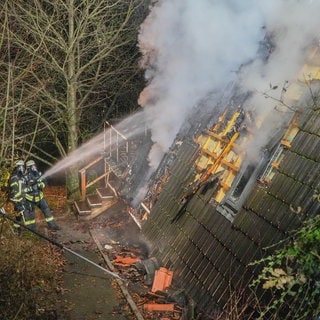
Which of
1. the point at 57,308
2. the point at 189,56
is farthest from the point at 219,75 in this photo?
the point at 57,308

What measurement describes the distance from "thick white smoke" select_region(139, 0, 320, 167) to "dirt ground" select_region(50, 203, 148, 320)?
244cm

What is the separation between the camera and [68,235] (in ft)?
39.0

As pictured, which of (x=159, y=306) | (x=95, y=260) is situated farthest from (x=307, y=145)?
(x=95, y=260)

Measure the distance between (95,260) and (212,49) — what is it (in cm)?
582

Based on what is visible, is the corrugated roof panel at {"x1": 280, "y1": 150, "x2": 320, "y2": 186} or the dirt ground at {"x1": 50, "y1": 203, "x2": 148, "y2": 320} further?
the dirt ground at {"x1": 50, "y1": 203, "x2": 148, "y2": 320}

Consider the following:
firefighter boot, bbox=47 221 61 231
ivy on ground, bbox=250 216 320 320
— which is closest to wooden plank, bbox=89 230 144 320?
firefighter boot, bbox=47 221 61 231

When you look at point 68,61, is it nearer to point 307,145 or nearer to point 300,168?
point 307,145

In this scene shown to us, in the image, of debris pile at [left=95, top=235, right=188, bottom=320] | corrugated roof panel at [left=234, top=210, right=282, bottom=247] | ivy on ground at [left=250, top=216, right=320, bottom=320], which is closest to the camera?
ivy on ground at [left=250, top=216, right=320, bottom=320]

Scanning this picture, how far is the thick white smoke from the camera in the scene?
23.9 ft

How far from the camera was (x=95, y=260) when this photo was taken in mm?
10016

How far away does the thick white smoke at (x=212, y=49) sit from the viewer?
23.9ft

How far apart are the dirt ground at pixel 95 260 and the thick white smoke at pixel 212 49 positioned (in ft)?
8.02

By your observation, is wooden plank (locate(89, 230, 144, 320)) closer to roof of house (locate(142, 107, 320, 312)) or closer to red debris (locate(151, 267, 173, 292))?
red debris (locate(151, 267, 173, 292))

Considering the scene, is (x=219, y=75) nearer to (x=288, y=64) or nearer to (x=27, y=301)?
(x=288, y=64)
